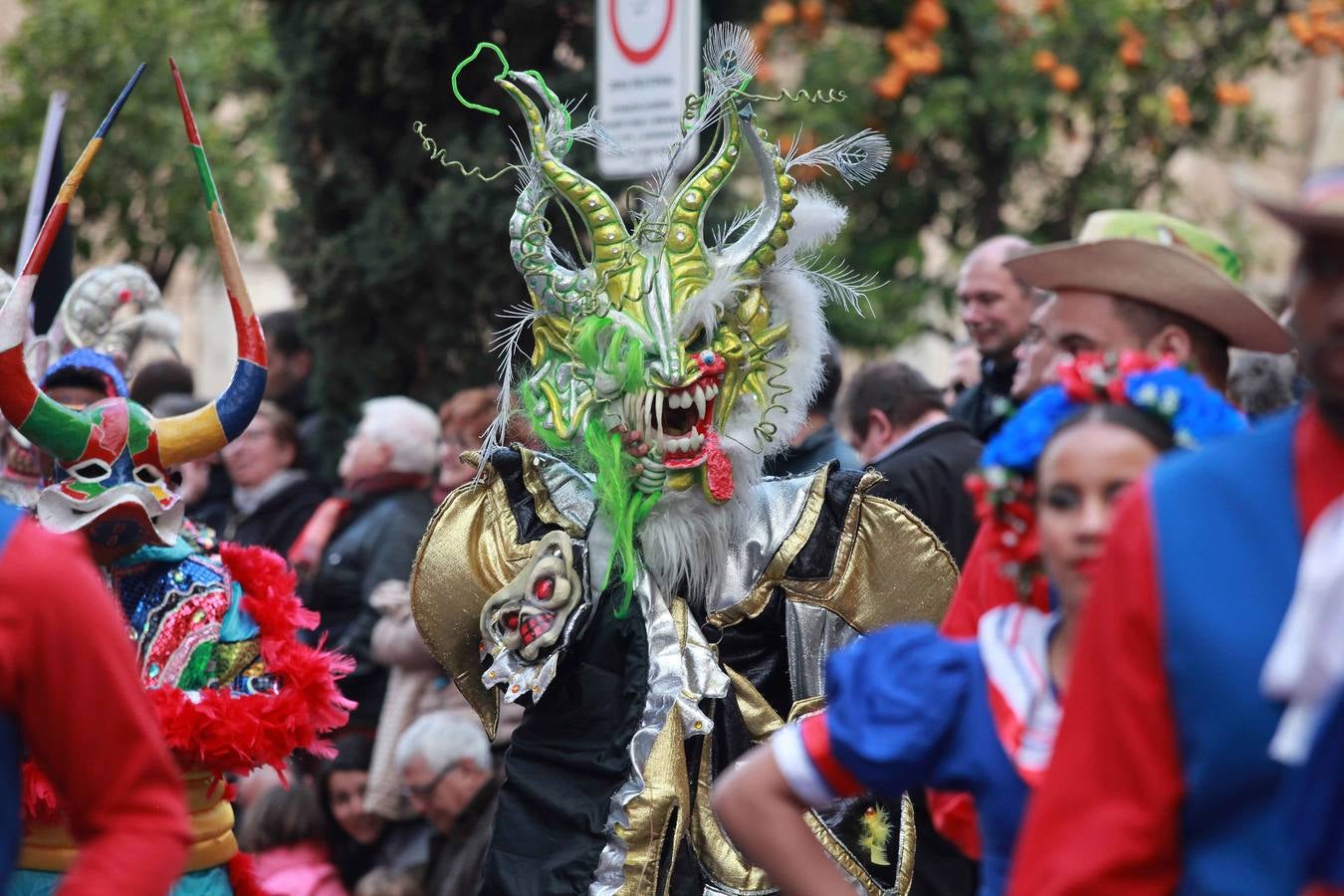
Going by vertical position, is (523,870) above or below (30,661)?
below

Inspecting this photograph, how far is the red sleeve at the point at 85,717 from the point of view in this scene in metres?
2.24

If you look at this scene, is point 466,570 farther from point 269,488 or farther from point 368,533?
point 269,488

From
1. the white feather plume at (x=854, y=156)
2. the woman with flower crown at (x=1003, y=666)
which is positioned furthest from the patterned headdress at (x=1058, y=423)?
the white feather plume at (x=854, y=156)

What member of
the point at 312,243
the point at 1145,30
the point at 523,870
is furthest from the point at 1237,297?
the point at 1145,30

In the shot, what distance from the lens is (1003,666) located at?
2635 millimetres

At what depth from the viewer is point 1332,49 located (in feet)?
28.6

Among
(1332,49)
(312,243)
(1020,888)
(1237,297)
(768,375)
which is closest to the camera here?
(1020,888)

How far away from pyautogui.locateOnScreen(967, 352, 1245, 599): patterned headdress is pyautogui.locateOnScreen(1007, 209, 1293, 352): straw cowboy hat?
0.71 m

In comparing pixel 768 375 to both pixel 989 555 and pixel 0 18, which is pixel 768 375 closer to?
pixel 989 555

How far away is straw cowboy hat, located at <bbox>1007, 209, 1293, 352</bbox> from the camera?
350cm

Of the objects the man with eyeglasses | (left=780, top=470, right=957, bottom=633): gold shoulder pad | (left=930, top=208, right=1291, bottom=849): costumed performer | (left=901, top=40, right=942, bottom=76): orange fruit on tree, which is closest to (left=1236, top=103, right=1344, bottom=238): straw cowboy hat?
(left=930, top=208, right=1291, bottom=849): costumed performer

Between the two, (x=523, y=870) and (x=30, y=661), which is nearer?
(x=30, y=661)

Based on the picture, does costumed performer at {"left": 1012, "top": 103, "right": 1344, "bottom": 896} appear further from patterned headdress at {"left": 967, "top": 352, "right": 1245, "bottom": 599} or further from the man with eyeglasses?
the man with eyeglasses

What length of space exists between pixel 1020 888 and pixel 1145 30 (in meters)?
7.35
